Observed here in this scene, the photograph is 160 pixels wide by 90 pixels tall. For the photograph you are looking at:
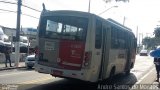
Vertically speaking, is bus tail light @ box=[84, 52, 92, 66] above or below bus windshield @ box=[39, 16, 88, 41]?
below

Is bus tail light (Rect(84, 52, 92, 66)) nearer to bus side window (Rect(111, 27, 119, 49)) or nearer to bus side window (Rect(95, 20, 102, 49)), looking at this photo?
bus side window (Rect(95, 20, 102, 49))

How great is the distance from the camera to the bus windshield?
44.2 ft

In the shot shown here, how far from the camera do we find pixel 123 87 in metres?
16.6

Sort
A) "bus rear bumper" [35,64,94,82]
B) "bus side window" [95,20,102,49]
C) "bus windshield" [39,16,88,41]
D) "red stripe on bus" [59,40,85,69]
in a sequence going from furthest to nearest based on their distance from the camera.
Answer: "bus side window" [95,20,102,49] → "bus windshield" [39,16,88,41] → "red stripe on bus" [59,40,85,69] → "bus rear bumper" [35,64,94,82]

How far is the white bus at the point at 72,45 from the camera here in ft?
43.6

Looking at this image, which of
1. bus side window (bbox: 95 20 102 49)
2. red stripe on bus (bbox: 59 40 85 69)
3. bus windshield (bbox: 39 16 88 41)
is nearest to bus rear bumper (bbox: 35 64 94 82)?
red stripe on bus (bbox: 59 40 85 69)

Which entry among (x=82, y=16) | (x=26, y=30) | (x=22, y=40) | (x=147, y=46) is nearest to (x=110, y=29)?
(x=82, y=16)

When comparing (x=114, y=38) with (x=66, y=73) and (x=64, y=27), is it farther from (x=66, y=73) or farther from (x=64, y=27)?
(x=66, y=73)

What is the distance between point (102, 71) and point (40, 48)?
284 centimetres

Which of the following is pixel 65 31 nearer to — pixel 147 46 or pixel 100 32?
pixel 100 32

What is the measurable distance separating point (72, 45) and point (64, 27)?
85cm

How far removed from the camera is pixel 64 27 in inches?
544

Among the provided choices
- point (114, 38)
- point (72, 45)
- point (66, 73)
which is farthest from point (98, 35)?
point (114, 38)

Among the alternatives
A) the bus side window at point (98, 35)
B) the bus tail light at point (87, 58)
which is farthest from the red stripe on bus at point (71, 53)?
the bus side window at point (98, 35)
